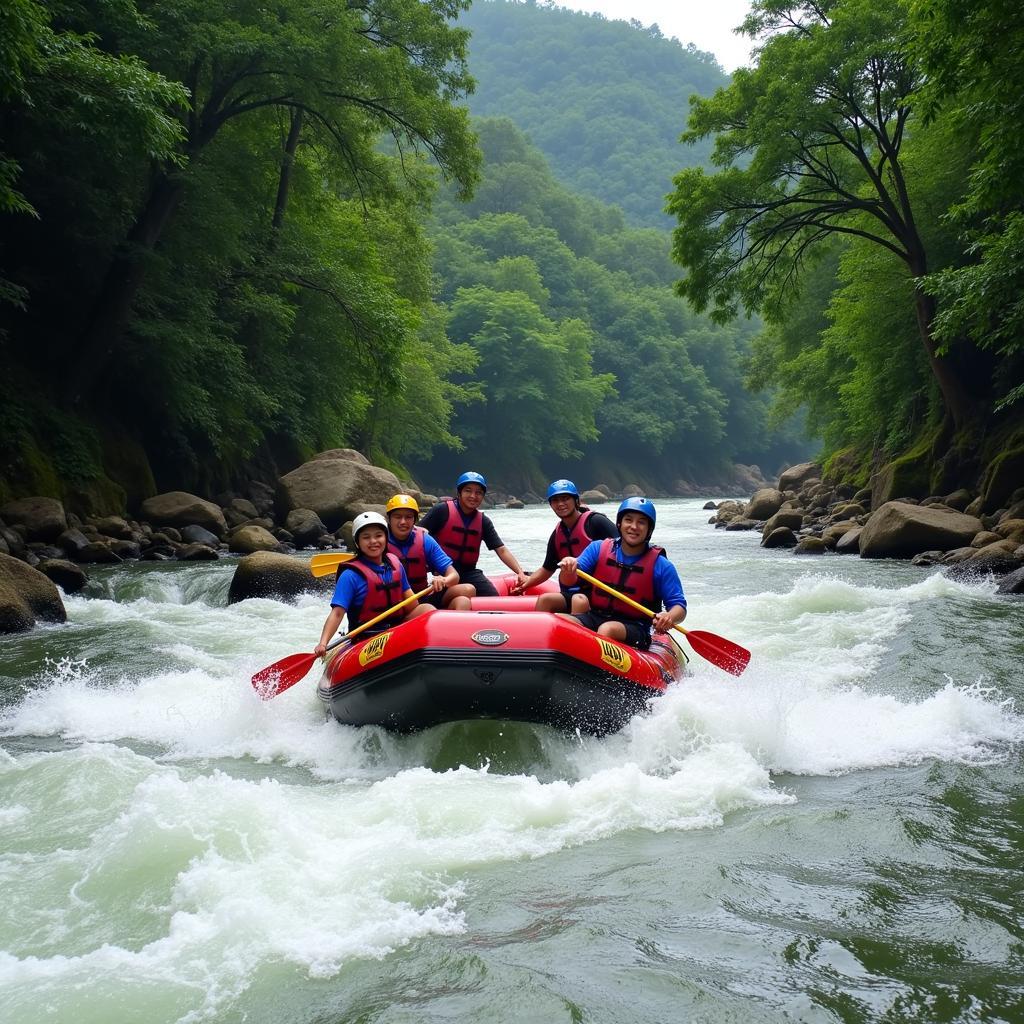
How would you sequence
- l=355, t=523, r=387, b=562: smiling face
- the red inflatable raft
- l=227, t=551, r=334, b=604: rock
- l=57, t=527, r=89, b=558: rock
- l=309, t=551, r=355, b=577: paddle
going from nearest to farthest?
the red inflatable raft → l=355, t=523, r=387, b=562: smiling face → l=309, t=551, r=355, b=577: paddle → l=227, t=551, r=334, b=604: rock → l=57, t=527, r=89, b=558: rock

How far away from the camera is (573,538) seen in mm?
7664

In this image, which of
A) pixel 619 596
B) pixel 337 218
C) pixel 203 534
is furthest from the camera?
pixel 337 218

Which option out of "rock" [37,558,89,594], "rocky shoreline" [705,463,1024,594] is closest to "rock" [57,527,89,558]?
"rock" [37,558,89,594]

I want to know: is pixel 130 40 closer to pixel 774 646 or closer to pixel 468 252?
pixel 774 646

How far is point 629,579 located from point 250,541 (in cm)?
1110

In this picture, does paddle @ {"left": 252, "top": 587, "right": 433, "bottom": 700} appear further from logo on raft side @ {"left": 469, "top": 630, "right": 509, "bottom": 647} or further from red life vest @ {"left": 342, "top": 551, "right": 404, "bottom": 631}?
logo on raft side @ {"left": 469, "top": 630, "right": 509, "bottom": 647}

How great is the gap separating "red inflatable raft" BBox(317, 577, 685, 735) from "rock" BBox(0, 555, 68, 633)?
16.1 feet

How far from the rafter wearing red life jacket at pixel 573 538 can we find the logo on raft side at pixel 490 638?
7.53 ft

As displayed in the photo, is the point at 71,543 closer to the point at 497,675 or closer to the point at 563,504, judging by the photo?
the point at 563,504

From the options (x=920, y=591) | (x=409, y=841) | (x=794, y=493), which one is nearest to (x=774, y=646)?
(x=920, y=591)

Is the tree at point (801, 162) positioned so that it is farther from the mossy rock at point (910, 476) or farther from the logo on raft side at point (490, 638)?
the logo on raft side at point (490, 638)

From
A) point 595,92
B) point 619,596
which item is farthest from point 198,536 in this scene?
point 595,92

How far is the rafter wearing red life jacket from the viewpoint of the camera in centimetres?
763

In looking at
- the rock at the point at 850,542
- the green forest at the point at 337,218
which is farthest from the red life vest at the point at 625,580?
the rock at the point at 850,542
